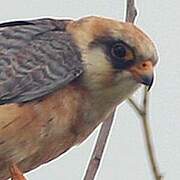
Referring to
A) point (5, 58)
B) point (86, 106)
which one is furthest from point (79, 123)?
point (5, 58)

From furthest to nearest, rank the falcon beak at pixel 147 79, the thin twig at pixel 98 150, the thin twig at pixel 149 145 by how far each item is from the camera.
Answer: the falcon beak at pixel 147 79
the thin twig at pixel 98 150
the thin twig at pixel 149 145

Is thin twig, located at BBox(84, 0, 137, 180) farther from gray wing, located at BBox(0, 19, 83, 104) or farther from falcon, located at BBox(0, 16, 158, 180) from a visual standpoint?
gray wing, located at BBox(0, 19, 83, 104)

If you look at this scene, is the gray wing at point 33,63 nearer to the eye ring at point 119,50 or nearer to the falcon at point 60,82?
the falcon at point 60,82

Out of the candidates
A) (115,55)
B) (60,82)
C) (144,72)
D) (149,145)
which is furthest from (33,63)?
(149,145)

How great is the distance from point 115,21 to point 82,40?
15 centimetres

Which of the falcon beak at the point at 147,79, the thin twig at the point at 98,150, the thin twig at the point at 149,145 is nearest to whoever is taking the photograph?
the thin twig at the point at 149,145

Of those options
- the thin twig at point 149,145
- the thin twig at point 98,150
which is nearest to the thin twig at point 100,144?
the thin twig at point 98,150

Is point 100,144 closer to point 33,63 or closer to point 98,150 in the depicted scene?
point 98,150

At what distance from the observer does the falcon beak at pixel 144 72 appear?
1883 millimetres

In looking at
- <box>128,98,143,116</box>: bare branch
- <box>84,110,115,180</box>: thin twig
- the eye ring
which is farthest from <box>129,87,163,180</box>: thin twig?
the eye ring

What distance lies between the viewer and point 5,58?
2.00m

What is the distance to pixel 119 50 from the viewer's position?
1.97 metres

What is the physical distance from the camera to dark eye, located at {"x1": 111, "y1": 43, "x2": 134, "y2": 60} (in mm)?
1933

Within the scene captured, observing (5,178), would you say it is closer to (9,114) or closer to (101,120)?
(9,114)
